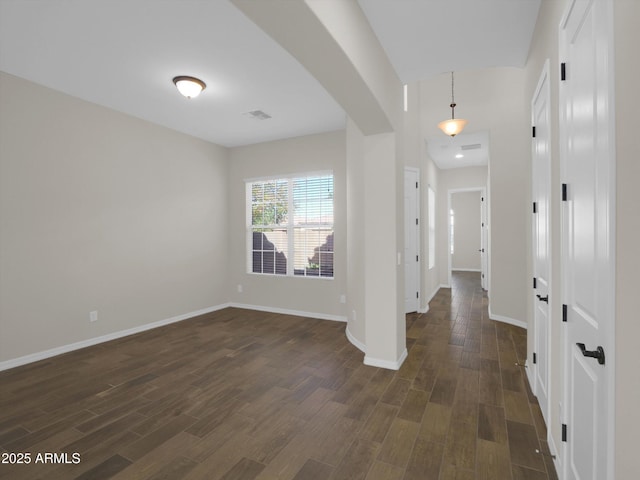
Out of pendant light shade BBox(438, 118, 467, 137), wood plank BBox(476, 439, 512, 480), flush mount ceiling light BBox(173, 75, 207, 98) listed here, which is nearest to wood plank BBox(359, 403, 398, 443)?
wood plank BBox(476, 439, 512, 480)

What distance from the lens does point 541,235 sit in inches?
90.7

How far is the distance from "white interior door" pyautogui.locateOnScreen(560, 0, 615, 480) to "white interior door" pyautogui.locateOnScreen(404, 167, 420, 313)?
384 centimetres

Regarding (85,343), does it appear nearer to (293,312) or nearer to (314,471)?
(293,312)

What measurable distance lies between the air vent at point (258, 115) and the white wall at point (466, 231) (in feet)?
28.3

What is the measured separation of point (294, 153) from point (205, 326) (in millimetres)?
3173

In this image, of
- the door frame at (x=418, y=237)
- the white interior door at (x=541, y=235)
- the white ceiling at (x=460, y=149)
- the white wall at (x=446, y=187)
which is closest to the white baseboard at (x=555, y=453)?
the white interior door at (x=541, y=235)

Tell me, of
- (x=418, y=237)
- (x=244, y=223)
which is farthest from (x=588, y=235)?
(x=244, y=223)

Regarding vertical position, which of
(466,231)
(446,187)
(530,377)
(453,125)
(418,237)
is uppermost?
(453,125)

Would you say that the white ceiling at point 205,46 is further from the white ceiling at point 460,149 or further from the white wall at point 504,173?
the white ceiling at point 460,149

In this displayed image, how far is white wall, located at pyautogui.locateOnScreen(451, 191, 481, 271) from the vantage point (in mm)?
11086

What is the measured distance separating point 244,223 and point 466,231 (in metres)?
8.34

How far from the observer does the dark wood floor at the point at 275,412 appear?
75.7 inches

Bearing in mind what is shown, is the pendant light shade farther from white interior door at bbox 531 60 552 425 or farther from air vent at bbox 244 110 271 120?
air vent at bbox 244 110 271 120

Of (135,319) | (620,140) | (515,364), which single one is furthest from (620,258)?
(135,319)
